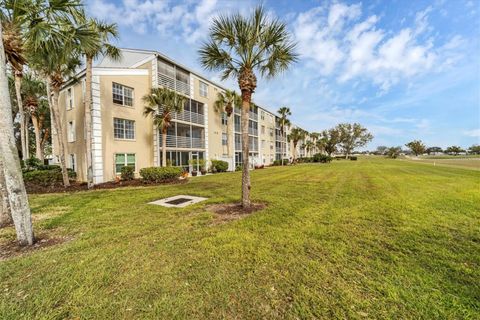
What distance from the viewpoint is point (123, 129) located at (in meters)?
16.7

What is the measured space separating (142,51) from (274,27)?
53.2ft

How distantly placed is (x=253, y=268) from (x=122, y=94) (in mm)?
17813

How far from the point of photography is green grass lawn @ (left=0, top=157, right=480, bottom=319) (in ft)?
8.95

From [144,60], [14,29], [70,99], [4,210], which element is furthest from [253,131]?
[4,210]

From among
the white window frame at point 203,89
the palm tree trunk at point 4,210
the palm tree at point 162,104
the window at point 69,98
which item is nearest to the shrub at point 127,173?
the palm tree at point 162,104

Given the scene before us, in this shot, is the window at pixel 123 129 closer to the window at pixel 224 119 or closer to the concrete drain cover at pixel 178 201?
the concrete drain cover at pixel 178 201

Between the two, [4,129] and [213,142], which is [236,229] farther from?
[213,142]

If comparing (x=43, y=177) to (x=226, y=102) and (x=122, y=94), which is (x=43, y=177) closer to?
(x=122, y=94)

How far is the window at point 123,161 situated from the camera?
53.2 feet

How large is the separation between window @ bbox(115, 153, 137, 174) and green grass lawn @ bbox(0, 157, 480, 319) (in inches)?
394

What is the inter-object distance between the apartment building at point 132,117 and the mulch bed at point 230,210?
1170 cm

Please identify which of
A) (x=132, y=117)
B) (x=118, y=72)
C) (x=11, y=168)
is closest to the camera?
(x=11, y=168)

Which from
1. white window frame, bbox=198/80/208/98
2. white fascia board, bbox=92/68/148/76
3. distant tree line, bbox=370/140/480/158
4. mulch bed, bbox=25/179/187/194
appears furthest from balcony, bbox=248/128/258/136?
distant tree line, bbox=370/140/480/158

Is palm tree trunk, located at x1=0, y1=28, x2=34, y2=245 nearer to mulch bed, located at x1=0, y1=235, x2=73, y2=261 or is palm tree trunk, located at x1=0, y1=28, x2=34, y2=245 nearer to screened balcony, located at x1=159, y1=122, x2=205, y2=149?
mulch bed, located at x1=0, y1=235, x2=73, y2=261
